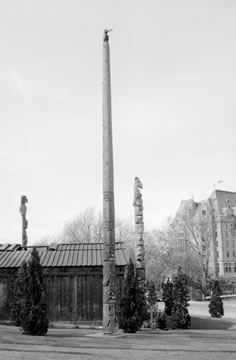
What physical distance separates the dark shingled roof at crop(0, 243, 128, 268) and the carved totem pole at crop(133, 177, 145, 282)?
0.70 metres

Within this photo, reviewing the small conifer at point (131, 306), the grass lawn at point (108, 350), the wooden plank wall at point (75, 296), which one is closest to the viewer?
the grass lawn at point (108, 350)

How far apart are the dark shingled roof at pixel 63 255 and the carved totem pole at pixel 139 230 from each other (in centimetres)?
70

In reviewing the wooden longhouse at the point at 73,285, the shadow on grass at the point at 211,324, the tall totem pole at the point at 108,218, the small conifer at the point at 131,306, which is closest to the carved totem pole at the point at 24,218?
the wooden longhouse at the point at 73,285

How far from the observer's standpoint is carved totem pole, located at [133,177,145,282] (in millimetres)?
19047

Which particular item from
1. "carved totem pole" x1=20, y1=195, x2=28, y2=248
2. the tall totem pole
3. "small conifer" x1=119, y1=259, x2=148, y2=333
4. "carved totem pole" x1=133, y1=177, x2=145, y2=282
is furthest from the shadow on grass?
"carved totem pole" x1=20, y1=195, x2=28, y2=248

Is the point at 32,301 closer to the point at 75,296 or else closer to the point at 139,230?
the point at 75,296

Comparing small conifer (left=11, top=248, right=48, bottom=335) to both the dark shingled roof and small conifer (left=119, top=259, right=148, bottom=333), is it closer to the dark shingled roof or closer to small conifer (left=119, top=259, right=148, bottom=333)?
small conifer (left=119, top=259, right=148, bottom=333)

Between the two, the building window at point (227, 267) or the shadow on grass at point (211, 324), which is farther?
the building window at point (227, 267)

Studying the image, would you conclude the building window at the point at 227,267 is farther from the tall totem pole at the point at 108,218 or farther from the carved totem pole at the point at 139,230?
the tall totem pole at the point at 108,218

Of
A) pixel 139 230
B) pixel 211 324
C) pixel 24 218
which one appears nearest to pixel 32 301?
pixel 139 230

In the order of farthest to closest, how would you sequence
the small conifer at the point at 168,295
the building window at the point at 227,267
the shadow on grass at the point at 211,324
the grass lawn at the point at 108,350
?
1. the building window at the point at 227,267
2. the shadow on grass at the point at 211,324
3. the small conifer at the point at 168,295
4. the grass lawn at the point at 108,350

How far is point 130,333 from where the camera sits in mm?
14984

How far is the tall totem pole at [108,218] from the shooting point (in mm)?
13672

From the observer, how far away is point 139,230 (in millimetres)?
19703
